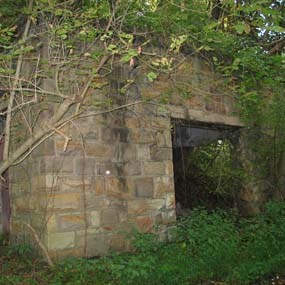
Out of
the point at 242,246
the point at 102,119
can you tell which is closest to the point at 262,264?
the point at 242,246

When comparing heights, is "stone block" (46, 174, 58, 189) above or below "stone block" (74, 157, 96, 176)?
below

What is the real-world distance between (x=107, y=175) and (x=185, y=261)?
4.31ft

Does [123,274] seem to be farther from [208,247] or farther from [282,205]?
[282,205]

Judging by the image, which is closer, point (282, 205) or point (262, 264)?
point (262, 264)

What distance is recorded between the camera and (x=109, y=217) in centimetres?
470

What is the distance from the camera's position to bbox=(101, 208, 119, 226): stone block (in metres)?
4.65

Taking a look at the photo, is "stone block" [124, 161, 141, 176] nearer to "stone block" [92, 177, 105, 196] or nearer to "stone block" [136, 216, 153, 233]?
"stone block" [92, 177, 105, 196]

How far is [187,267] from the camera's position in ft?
13.5

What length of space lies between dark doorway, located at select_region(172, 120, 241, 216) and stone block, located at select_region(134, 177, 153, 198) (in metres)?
1.62

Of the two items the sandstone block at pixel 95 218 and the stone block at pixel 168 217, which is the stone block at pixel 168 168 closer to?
the stone block at pixel 168 217

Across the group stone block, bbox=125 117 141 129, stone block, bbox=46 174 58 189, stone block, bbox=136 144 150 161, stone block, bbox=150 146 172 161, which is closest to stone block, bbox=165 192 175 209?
stone block, bbox=150 146 172 161

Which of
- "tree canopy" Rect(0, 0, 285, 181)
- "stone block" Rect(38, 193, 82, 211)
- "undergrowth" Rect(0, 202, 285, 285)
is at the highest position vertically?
"tree canopy" Rect(0, 0, 285, 181)

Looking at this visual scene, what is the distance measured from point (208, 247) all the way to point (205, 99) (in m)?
2.31

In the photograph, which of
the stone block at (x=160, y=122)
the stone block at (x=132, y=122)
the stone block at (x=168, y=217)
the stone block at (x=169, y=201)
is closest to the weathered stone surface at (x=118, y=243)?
the stone block at (x=168, y=217)
